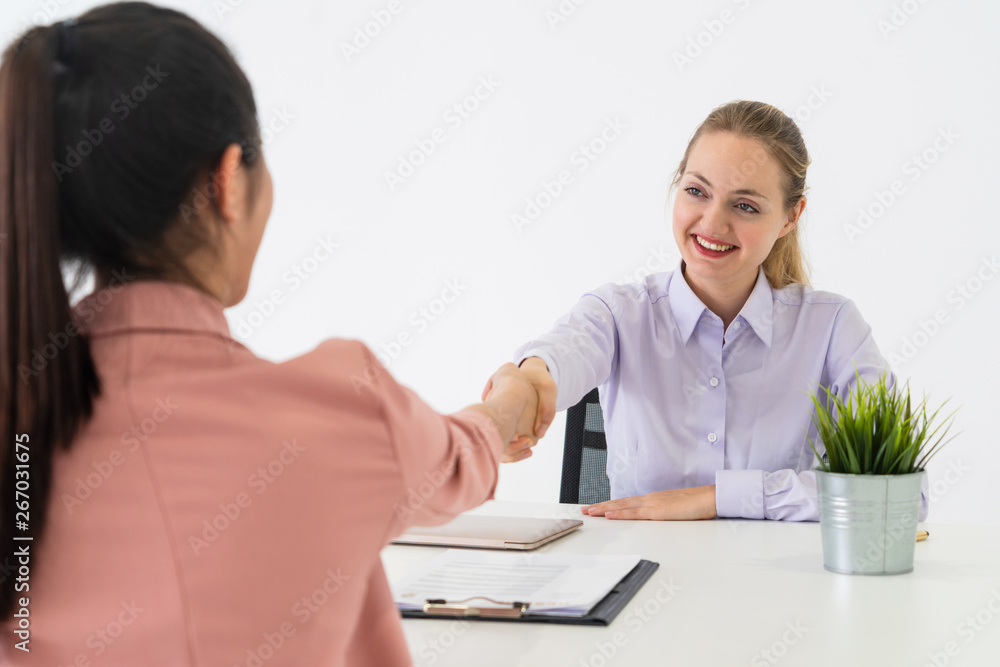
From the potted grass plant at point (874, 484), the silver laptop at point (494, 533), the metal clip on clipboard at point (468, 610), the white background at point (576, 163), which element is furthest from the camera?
the white background at point (576, 163)

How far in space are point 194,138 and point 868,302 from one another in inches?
124

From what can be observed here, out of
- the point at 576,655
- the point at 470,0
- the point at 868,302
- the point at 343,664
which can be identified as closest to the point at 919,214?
the point at 868,302

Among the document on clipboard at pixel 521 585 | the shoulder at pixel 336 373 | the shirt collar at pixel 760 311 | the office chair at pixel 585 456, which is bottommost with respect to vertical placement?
the office chair at pixel 585 456

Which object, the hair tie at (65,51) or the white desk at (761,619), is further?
the white desk at (761,619)

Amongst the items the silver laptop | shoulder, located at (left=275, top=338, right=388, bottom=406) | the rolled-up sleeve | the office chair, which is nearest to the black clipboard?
the rolled-up sleeve

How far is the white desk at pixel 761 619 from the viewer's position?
957 millimetres

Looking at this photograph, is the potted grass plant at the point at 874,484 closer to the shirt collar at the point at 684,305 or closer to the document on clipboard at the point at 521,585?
the document on clipboard at the point at 521,585

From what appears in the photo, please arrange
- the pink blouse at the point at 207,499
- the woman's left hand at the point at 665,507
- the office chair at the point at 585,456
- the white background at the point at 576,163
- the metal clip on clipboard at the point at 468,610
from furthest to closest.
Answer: the white background at the point at 576,163, the office chair at the point at 585,456, the woman's left hand at the point at 665,507, the metal clip on clipboard at the point at 468,610, the pink blouse at the point at 207,499

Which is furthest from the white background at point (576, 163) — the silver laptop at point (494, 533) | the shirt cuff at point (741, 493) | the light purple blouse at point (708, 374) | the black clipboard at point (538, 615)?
the black clipboard at point (538, 615)

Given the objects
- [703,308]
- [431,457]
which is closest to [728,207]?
[703,308]

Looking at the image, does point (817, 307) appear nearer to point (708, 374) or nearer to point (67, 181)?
point (708, 374)

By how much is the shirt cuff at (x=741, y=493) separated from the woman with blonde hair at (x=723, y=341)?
23 cm

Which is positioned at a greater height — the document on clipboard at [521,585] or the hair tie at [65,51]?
the hair tie at [65,51]

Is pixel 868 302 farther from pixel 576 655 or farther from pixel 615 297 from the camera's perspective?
pixel 576 655
